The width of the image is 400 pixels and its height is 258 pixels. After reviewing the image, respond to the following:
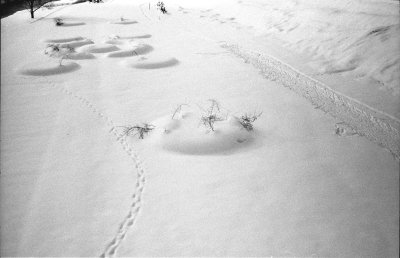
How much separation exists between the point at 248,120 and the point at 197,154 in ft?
2.96

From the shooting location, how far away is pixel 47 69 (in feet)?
20.0

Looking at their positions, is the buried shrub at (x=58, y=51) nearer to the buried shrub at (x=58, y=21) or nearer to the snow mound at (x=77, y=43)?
the snow mound at (x=77, y=43)

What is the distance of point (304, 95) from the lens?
4945 mm

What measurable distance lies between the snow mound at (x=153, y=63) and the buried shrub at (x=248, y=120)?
265 cm

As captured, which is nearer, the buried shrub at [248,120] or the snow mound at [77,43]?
the buried shrub at [248,120]

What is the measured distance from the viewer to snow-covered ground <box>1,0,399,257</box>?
2711mm

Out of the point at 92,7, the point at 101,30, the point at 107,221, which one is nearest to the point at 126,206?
the point at 107,221

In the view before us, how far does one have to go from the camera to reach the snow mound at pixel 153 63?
6.42 meters

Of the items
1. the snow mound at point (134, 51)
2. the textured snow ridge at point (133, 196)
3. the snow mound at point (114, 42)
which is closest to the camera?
the textured snow ridge at point (133, 196)

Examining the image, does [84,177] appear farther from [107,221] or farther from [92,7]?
[92,7]

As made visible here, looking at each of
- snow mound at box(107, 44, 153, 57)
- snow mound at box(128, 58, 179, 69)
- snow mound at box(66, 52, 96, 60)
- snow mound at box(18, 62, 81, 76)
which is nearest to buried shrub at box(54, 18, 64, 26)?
snow mound at box(66, 52, 96, 60)

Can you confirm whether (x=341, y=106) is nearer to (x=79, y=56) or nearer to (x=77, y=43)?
(x=79, y=56)

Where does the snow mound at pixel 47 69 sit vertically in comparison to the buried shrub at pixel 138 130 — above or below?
above

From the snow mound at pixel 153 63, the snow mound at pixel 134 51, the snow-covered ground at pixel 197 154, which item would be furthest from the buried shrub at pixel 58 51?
the snow mound at pixel 153 63
